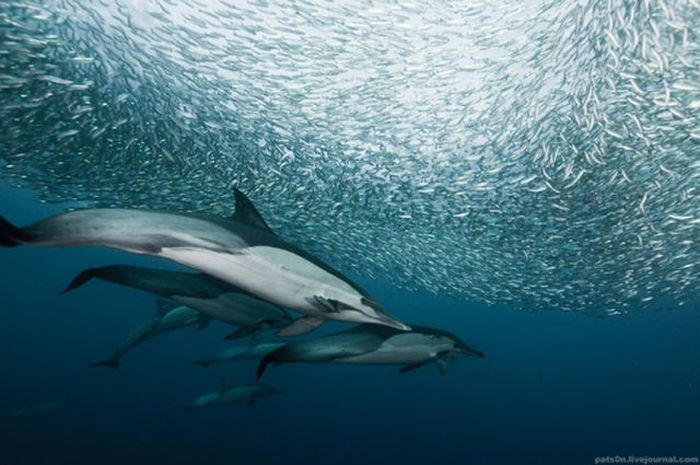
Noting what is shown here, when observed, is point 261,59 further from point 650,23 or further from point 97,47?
point 650,23

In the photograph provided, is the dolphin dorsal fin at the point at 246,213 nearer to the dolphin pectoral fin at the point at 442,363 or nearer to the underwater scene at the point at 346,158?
the underwater scene at the point at 346,158

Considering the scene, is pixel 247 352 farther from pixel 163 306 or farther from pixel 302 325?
pixel 302 325

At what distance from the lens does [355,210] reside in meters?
11.6

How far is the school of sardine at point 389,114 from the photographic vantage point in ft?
18.6

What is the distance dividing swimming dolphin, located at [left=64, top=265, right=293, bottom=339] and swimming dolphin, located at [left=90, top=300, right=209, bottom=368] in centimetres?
121

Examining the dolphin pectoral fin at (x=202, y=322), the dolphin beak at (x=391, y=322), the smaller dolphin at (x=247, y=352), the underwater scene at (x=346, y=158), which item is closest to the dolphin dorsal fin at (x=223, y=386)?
the underwater scene at (x=346, y=158)

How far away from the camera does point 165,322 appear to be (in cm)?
684

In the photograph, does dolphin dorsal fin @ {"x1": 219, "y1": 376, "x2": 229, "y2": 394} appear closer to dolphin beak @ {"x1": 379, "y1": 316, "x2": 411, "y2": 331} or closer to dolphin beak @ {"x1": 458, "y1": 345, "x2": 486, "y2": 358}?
dolphin beak @ {"x1": 458, "y1": 345, "x2": 486, "y2": 358}

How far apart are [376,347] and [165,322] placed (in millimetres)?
4096

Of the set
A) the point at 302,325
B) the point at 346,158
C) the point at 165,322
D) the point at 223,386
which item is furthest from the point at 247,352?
the point at 302,325

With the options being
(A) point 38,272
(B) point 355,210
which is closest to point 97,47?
(B) point 355,210

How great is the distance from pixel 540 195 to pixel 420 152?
264cm

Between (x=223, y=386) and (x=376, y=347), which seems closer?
(x=376, y=347)

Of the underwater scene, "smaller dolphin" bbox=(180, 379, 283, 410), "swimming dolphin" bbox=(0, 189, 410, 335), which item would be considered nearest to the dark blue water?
the underwater scene
